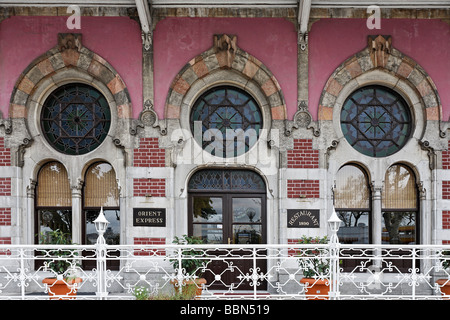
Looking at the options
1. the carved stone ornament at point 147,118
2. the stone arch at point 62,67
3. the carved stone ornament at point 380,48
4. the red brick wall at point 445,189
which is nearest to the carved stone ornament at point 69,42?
the stone arch at point 62,67

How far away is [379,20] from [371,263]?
5.30 metres

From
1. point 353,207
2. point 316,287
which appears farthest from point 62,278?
point 353,207

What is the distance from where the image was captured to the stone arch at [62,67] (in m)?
9.85

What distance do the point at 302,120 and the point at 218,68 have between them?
2.14 meters

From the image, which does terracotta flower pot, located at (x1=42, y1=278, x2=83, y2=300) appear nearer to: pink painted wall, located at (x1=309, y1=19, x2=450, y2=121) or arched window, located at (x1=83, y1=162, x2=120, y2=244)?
arched window, located at (x1=83, y1=162, x2=120, y2=244)

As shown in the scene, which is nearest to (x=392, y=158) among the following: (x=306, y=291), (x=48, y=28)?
(x=306, y=291)

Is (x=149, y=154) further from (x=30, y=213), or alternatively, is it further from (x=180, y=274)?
(x=180, y=274)

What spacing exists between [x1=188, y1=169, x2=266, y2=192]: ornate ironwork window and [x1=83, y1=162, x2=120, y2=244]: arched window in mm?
1726

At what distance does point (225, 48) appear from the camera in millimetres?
9812

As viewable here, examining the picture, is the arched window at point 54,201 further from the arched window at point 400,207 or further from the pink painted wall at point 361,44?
the arched window at point 400,207
